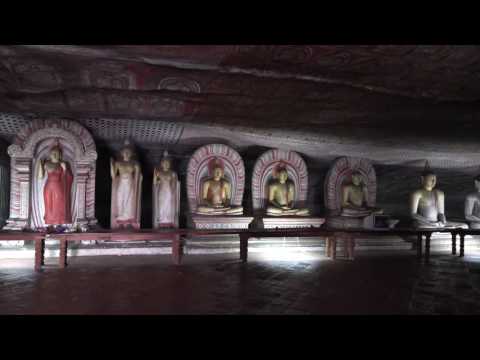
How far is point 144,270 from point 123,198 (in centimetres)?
212

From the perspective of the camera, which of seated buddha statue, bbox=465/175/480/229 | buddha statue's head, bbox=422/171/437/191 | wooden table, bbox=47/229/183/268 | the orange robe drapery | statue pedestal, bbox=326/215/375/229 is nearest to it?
wooden table, bbox=47/229/183/268

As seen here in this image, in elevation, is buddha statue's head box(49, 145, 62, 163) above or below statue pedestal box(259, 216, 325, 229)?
above

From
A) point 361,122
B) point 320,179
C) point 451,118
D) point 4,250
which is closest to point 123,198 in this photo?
point 4,250

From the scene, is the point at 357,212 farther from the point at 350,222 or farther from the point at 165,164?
the point at 165,164

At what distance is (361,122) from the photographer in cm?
658

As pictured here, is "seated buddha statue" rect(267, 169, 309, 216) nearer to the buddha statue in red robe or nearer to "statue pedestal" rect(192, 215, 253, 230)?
"statue pedestal" rect(192, 215, 253, 230)

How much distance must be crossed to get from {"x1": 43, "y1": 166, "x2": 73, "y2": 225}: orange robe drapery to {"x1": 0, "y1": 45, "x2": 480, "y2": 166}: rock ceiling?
120cm

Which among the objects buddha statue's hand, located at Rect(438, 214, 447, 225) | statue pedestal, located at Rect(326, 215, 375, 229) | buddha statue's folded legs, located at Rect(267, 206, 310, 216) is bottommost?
statue pedestal, located at Rect(326, 215, 375, 229)

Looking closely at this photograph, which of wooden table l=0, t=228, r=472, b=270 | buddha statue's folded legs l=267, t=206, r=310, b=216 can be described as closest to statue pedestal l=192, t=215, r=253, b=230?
buddha statue's folded legs l=267, t=206, r=310, b=216

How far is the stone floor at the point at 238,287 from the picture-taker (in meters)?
3.40

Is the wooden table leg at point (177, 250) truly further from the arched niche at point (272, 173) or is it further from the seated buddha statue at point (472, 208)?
the seated buddha statue at point (472, 208)

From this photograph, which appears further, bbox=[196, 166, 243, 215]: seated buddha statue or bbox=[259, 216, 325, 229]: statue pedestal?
bbox=[196, 166, 243, 215]: seated buddha statue

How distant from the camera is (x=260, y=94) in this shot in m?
5.19

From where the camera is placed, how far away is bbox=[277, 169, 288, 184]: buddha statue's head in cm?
754
